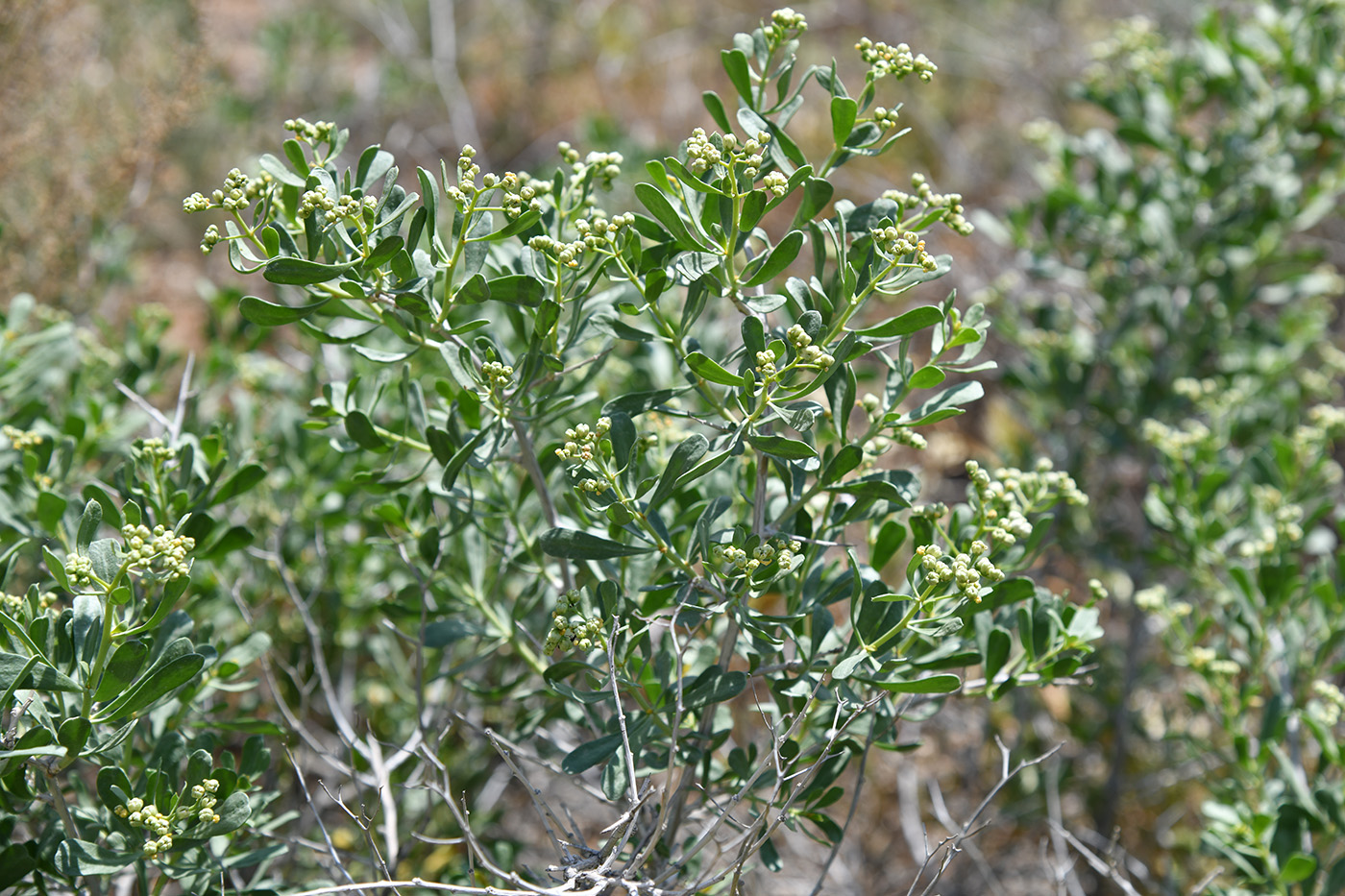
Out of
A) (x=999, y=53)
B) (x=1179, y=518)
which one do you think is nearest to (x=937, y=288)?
(x=999, y=53)

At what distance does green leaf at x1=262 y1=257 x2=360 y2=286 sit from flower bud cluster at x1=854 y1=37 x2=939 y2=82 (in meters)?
0.82

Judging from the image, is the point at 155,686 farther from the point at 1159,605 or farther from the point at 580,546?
the point at 1159,605

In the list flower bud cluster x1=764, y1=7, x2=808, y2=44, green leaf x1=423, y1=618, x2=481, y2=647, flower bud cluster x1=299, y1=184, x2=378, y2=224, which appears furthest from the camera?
green leaf x1=423, y1=618, x2=481, y2=647

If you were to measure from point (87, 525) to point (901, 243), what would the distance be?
1242mm

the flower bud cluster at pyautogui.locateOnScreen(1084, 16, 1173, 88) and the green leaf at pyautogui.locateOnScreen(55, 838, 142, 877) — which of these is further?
the flower bud cluster at pyautogui.locateOnScreen(1084, 16, 1173, 88)

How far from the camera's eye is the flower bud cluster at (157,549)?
1409 millimetres

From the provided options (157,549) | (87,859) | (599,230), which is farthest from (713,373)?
(87,859)

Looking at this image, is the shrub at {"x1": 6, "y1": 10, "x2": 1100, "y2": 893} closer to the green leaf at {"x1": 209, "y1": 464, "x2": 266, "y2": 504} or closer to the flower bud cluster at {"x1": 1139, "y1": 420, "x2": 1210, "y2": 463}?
the green leaf at {"x1": 209, "y1": 464, "x2": 266, "y2": 504}

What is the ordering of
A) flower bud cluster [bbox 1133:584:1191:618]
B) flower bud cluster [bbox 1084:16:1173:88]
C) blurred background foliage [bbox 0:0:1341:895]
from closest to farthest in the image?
flower bud cluster [bbox 1133:584:1191:618] → flower bud cluster [bbox 1084:16:1173:88] → blurred background foliage [bbox 0:0:1341:895]

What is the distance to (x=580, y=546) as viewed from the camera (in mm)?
1532

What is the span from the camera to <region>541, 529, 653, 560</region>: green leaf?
1.52 m

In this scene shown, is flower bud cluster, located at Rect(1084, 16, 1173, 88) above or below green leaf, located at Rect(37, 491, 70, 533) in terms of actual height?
above

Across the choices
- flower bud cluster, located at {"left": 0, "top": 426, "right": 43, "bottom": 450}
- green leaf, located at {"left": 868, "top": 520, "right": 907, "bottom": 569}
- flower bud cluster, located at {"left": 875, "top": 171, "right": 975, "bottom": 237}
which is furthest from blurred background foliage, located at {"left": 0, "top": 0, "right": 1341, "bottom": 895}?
flower bud cluster, located at {"left": 875, "top": 171, "right": 975, "bottom": 237}

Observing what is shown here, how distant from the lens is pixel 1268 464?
2527 millimetres
